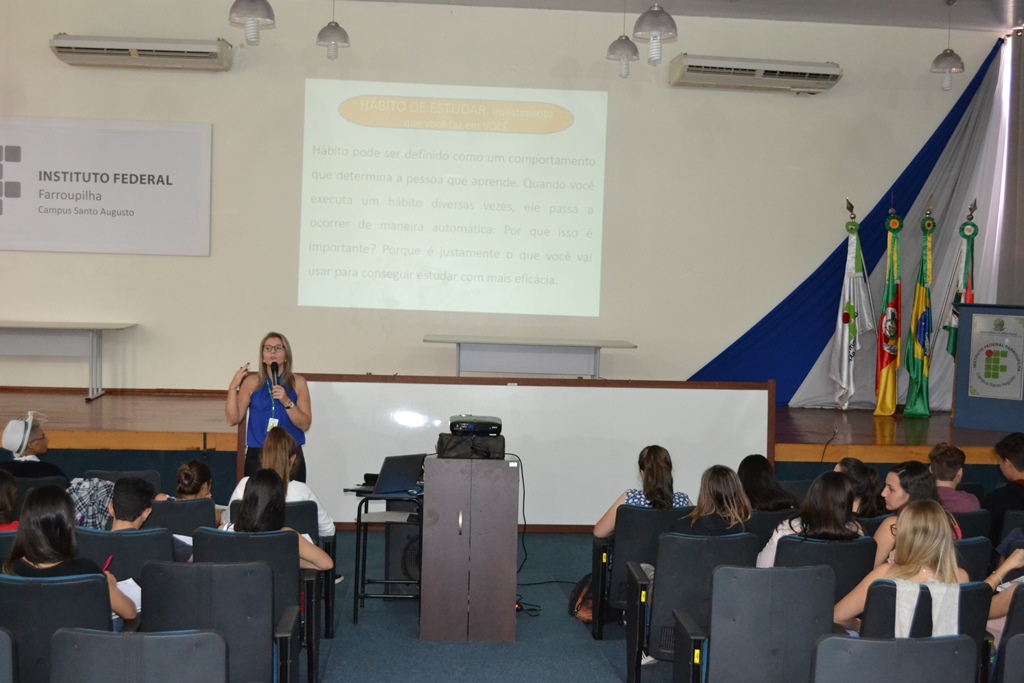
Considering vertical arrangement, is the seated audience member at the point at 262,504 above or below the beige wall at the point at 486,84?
below

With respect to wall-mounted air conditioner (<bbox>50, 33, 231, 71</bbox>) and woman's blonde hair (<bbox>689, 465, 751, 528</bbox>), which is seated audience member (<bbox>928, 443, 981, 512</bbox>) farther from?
wall-mounted air conditioner (<bbox>50, 33, 231, 71</bbox>)

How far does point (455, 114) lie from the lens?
9000mm

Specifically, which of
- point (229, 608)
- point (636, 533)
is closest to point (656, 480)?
point (636, 533)

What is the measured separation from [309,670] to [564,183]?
20.2ft

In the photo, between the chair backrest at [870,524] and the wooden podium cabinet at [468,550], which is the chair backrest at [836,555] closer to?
the chair backrest at [870,524]

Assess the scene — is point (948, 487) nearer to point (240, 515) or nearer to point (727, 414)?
point (727, 414)

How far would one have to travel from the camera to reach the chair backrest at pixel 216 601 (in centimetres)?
303

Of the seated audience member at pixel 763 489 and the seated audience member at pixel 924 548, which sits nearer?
the seated audience member at pixel 924 548

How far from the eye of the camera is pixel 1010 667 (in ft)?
8.83

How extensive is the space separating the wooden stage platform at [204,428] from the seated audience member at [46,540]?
3.45 m

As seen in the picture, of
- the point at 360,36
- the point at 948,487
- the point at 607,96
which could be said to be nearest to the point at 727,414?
the point at 948,487

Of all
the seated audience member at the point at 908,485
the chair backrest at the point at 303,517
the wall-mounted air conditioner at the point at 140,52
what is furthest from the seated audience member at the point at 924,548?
the wall-mounted air conditioner at the point at 140,52

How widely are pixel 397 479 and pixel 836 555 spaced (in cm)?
225

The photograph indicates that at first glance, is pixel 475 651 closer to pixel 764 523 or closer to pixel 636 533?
pixel 636 533
